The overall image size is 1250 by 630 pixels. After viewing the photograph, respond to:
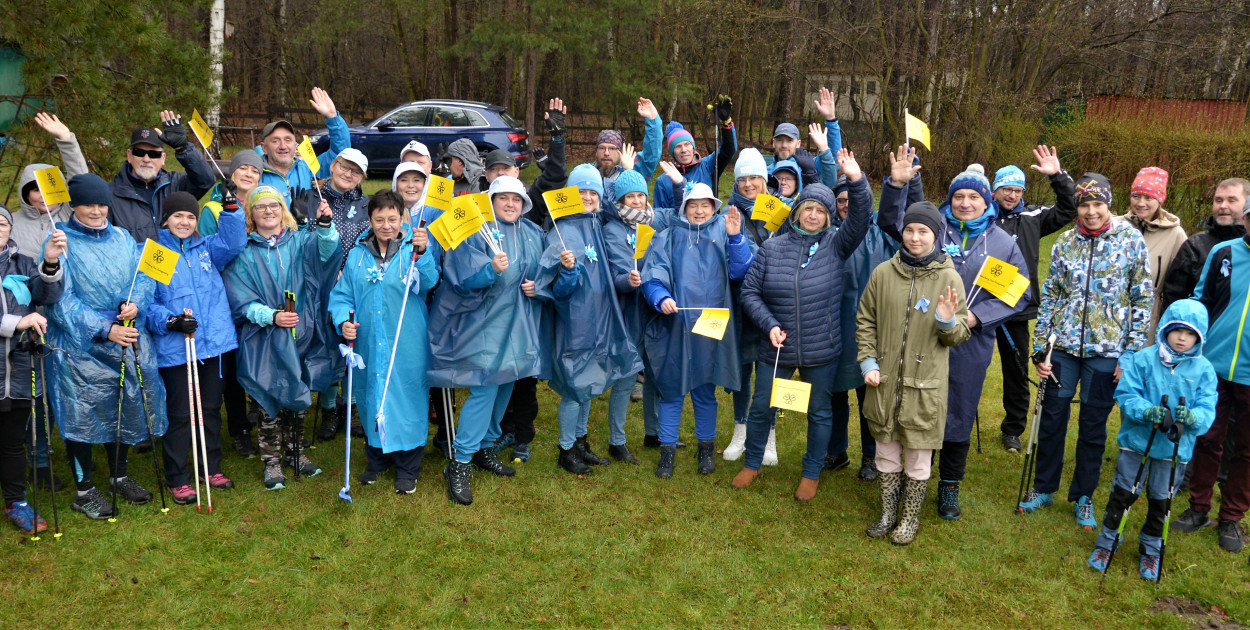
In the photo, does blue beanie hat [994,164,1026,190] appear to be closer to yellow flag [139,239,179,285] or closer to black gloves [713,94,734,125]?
black gloves [713,94,734,125]

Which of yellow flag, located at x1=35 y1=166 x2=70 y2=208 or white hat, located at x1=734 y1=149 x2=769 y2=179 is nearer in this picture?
yellow flag, located at x1=35 y1=166 x2=70 y2=208

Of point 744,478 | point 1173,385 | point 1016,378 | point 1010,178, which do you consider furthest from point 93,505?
point 1016,378

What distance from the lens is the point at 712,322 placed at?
194 inches

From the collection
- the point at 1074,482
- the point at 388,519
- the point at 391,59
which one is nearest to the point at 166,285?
the point at 388,519

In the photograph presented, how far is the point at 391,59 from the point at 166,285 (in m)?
28.0

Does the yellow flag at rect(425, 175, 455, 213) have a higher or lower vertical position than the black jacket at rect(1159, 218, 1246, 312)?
higher

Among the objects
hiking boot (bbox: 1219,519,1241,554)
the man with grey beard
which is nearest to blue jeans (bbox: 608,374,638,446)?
the man with grey beard

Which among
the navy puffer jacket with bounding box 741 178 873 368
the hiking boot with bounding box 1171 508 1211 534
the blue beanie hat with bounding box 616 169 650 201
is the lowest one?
the hiking boot with bounding box 1171 508 1211 534

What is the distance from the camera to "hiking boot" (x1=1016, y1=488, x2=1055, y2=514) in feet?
16.3

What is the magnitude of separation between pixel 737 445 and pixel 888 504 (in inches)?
52.5

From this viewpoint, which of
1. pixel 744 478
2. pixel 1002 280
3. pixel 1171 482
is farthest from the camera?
pixel 744 478

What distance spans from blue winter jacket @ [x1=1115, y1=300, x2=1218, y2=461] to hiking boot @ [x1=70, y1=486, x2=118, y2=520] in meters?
5.42

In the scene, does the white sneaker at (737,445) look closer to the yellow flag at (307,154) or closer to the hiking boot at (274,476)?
the hiking boot at (274,476)

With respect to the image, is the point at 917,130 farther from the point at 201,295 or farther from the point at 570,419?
the point at 201,295
